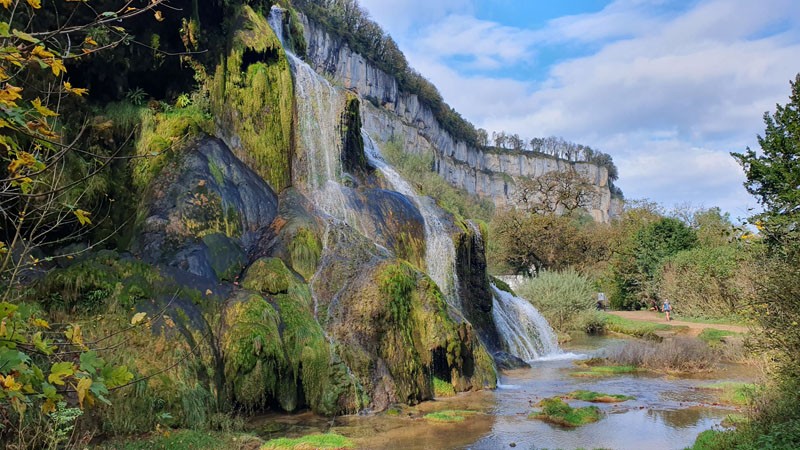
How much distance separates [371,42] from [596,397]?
309 feet

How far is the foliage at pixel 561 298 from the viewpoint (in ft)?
99.0

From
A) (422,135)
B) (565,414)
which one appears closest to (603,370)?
(565,414)

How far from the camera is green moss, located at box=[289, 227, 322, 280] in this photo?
1365cm

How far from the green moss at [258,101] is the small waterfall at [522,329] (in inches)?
388

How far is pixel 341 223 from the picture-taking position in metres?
15.3

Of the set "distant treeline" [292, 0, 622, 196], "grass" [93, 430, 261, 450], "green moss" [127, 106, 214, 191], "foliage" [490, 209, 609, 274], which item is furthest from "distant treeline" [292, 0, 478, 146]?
"grass" [93, 430, 261, 450]

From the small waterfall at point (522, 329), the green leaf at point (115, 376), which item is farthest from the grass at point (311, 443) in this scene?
the small waterfall at point (522, 329)

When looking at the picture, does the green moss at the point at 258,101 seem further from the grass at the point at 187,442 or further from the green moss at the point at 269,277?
the grass at the point at 187,442

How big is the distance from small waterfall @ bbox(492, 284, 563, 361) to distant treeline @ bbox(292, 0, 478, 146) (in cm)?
7110

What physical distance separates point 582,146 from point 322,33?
334ft

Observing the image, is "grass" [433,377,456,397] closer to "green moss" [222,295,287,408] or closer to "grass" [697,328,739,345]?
"green moss" [222,295,287,408]

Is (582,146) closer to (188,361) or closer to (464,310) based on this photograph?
(464,310)

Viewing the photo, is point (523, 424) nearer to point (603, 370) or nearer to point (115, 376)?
point (603, 370)

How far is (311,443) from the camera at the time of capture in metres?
8.50
